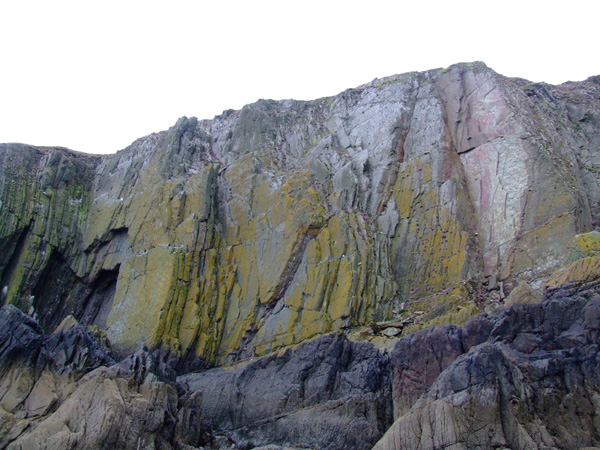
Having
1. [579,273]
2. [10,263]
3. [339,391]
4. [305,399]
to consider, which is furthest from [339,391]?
[10,263]

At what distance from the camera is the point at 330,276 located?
26750mm

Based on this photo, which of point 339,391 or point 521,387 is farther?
point 339,391

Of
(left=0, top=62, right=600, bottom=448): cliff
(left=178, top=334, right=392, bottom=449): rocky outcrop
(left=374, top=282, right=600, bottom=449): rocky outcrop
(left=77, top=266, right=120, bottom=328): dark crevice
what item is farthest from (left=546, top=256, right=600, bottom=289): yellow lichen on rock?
(left=77, top=266, right=120, bottom=328): dark crevice

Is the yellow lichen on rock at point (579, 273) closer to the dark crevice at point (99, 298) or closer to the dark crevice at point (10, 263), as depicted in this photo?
the dark crevice at point (99, 298)

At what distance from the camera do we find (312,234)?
1126 inches

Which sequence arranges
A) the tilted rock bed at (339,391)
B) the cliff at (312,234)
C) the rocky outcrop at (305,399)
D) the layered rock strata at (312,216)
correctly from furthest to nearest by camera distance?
1. the layered rock strata at (312,216)
2. the cliff at (312,234)
3. the rocky outcrop at (305,399)
4. the tilted rock bed at (339,391)

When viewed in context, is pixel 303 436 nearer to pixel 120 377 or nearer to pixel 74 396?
pixel 120 377

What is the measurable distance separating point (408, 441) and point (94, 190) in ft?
108

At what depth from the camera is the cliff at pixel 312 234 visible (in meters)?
22.2

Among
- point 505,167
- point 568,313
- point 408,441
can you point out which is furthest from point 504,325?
point 505,167

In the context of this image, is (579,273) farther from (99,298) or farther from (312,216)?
(99,298)

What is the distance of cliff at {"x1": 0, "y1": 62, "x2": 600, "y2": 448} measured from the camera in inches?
876

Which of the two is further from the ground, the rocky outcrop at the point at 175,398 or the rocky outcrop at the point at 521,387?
the rocky outcrop at the point at 521,387

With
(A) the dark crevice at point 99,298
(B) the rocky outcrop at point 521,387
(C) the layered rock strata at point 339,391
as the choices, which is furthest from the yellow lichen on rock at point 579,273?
(A) the dark crevice at point 99,298
